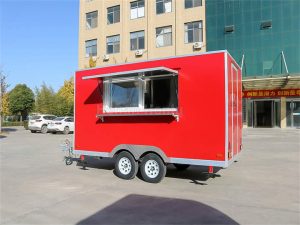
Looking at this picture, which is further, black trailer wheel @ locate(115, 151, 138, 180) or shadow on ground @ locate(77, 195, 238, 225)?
black trailer wheel @ locate(115, 151, 138, 180)

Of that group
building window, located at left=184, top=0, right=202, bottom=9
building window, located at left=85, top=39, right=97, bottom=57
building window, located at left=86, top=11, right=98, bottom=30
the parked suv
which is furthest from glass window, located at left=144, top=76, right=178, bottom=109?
building window, located at left=86, top=11, right=98, bottom=30

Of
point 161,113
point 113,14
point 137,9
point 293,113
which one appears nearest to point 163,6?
point 137,9

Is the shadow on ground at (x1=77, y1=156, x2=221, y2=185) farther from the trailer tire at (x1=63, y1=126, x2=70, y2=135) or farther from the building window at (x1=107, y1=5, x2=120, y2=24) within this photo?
the building window at (x1=107, y1=5, x2=120, y2=24)

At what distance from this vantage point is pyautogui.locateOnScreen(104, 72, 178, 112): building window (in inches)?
339

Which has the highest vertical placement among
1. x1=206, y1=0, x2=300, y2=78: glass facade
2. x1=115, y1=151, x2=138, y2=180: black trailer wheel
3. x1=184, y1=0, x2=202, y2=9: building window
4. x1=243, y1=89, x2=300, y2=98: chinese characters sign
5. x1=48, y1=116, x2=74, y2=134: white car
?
x1=184, y1=0, x2=202, y2=9: building window

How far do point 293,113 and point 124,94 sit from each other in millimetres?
25811

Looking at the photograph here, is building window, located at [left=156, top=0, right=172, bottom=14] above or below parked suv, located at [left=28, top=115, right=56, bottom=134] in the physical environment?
above

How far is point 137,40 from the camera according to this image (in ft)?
119

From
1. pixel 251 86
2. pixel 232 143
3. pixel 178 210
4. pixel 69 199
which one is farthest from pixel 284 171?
pixel 251 86

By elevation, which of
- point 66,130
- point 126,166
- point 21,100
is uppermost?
point 21,100

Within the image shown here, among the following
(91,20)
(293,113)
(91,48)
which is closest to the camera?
(293,113)

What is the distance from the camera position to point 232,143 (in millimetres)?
8211

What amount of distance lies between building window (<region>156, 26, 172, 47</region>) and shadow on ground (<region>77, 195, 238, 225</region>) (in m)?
28.8

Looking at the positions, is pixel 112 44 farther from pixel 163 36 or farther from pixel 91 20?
pixel 163 36
